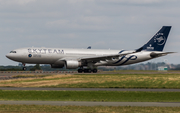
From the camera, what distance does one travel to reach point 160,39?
2603 inches

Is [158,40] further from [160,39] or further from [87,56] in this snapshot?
[87,56]

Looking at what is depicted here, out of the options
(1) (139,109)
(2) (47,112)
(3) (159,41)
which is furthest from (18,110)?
(3) (159,41)

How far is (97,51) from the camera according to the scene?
61469 millimetres

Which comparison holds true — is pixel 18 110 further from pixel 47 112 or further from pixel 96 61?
pixel 96 61

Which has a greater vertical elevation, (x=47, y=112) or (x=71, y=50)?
(x=71, y=50)

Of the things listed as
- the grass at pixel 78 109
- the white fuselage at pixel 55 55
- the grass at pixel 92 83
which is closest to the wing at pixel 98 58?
the white fuselage at pixel 55 55

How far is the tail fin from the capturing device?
216ft

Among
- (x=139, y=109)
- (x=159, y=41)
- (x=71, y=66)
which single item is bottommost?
(x=139, y=109)

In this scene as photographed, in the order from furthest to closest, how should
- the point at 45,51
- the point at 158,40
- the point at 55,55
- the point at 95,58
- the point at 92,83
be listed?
the point at 158,40 < the point at 95,58 < the point at 55,55 < the point at 45,51 < the point at 92,83

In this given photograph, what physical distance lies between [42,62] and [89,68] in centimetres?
925

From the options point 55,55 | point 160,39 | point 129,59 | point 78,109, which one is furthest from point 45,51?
point 78,109

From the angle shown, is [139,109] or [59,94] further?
[59,94]

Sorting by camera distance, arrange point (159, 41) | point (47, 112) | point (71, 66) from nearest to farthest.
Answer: point (47, 112)
point (71, 66)
point (159, 41)

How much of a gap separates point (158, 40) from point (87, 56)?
55.0ft
